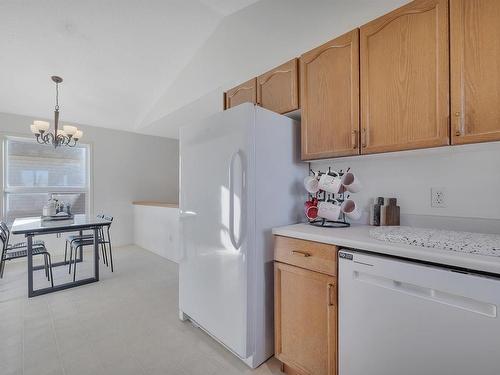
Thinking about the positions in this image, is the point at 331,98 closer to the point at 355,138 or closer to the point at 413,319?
the point at 355,138

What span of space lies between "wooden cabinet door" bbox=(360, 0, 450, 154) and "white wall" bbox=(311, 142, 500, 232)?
143 millimetres

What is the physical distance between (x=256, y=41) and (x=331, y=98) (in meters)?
1.24

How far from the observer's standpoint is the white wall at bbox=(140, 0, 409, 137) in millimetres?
1766

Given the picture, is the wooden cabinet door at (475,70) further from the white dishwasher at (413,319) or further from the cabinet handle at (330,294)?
the cabinet handle at (330,294)

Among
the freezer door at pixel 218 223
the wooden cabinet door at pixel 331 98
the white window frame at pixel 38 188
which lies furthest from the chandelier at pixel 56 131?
the wooden cabinet door at pixel 331 98

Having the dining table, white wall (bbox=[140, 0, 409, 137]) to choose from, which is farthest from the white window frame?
white wall (bbox=[140, 0, 409, 137])

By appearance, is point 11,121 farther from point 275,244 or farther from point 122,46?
point 275,244

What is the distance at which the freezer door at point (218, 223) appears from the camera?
145 cm

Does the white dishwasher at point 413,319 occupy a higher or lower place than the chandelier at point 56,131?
lower

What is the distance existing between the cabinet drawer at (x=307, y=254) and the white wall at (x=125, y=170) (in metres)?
4.07

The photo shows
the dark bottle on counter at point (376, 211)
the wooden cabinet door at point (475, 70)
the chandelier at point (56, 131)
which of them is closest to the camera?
the wooden cabinet door at point (475, 70)

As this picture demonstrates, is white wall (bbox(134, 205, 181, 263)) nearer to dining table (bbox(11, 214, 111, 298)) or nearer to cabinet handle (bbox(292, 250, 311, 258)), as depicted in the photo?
dining table (bbox(11, 214, 111, 298))

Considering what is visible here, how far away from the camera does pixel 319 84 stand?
1.62 metres

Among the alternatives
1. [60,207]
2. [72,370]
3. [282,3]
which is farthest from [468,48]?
[60,207]
